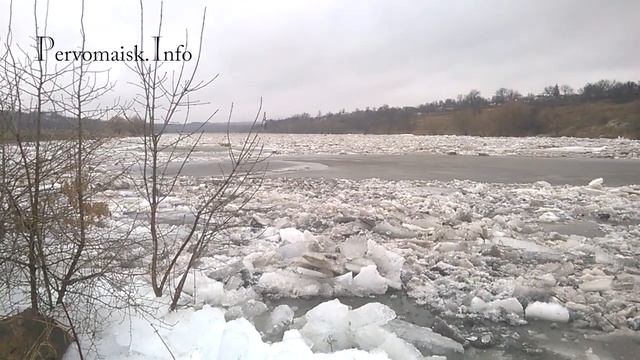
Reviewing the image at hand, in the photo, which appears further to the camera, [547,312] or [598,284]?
[598,284]

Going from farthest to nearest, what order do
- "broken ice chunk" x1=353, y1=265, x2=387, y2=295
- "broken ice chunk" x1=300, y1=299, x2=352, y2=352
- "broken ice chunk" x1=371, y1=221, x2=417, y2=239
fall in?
"broken ice chunk" x1=371, y1=221, x2=417, y2=239
"broken ice chunk" x1=353, y1=265, x2=387, y2=295
"broken ice chunk" x1=300, y1=299, x2=352, y2=352

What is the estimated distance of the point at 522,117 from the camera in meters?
59.4

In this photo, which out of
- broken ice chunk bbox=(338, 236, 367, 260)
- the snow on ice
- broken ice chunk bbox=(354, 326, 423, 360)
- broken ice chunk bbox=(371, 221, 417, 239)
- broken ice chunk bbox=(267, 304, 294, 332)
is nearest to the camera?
the snow on ice

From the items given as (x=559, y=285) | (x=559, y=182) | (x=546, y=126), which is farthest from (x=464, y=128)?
(x=559, y=285)

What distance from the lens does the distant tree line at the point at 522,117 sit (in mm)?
55719

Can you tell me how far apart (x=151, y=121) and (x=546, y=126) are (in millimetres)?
63832

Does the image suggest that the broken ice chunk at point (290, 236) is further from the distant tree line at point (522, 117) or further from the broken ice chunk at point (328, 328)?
the distant tree line at point (522, 117)

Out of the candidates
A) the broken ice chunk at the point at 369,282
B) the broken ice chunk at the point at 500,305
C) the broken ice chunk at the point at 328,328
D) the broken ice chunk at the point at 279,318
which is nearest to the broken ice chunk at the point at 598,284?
the broken ice chunk at the point at 500,305

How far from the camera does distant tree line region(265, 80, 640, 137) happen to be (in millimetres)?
55719

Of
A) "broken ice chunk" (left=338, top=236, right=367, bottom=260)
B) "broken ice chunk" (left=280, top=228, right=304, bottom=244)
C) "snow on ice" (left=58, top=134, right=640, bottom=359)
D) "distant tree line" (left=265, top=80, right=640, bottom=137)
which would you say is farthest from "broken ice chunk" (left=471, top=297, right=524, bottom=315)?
"distant tree line" (left=265, top=80, right=640, bottom=137)

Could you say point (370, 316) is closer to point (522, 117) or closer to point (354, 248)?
point (354, 248)

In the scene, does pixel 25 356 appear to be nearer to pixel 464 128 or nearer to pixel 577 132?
pixel 577 132

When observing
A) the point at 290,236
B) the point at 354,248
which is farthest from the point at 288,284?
the point at 290,236

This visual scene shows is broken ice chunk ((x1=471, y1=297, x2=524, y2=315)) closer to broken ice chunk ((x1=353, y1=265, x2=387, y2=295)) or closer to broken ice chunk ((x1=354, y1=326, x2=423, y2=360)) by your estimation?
broken ice chunk ((x1=353, y1=265, x2=387, y2=295))
